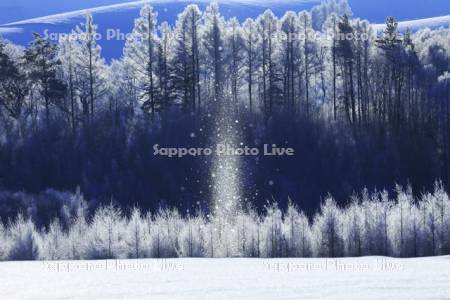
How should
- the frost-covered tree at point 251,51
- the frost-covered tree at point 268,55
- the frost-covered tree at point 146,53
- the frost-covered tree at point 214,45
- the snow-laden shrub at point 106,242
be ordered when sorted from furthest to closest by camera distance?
the frost-covered tree at point 251,51 → the frost-covered tree at point 214,45 → the frost-covered tree at point 268,55 → the frost-covered tree at point 146,53 → the snow-laden shrub at point 106,242

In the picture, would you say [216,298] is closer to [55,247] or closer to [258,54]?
[55,247]

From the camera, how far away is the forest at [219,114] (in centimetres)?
4222

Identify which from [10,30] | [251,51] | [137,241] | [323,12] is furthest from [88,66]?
[10,30]

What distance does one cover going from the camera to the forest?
1662 inches

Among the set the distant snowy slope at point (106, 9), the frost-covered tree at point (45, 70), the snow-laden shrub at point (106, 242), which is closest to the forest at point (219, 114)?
the frost-covered tree at point (45, 70)

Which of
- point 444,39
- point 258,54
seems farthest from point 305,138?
point 444,39

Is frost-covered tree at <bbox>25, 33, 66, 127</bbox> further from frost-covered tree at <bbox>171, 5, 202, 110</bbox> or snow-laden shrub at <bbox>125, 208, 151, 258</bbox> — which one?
snow-laden shrub at <bbox>125, 208, 151, 258</bbox>

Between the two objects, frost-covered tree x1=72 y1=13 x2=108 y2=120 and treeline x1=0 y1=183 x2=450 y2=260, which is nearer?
treeline x1=0 y1=183 x2=450 y2=260

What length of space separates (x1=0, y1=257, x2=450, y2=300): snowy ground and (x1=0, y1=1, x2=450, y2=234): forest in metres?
25.1

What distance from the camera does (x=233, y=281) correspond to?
1043cm

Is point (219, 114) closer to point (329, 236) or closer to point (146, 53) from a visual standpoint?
point (146, 53)

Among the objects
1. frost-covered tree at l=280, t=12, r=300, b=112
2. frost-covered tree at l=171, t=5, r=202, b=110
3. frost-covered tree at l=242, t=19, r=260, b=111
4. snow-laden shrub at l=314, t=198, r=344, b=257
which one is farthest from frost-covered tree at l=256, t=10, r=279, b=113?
snow-laden shrub at l=314, t=198, r=344, b=257

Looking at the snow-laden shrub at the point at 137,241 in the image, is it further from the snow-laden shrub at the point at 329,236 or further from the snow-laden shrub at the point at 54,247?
the snow-laden shrub at the point at 329,236

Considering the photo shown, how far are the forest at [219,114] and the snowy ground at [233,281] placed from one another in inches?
990
